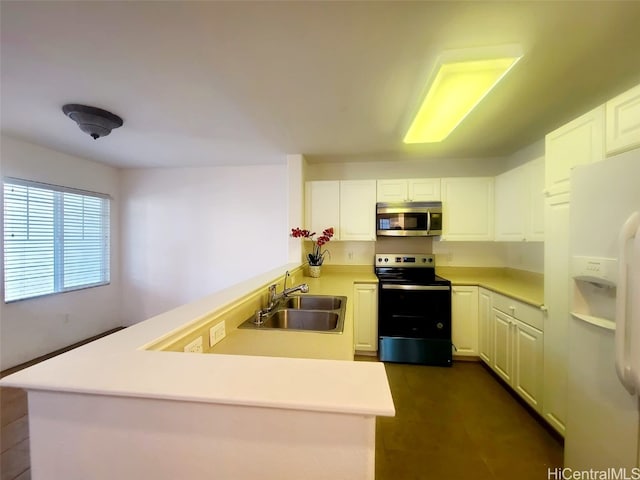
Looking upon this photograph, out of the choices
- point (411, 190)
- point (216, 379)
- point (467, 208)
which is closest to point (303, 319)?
point (216, 379)

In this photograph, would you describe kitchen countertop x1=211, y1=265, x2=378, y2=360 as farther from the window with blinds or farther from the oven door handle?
the window with blinds

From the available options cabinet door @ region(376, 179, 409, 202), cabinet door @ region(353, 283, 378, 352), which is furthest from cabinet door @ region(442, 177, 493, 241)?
cabinet door @ region(353, 283, 378, 352)

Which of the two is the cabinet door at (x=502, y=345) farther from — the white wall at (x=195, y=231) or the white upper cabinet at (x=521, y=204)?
the white wall at (x=195, y=231)

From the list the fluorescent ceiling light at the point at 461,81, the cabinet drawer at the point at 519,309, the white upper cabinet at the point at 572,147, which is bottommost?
the cabinet drawer at the point at 519,309

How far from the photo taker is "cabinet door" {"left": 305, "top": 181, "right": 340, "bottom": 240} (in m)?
3.13

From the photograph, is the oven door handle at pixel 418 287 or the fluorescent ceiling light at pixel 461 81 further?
the oven door handle at pixel 418 287

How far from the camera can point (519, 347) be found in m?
2.04

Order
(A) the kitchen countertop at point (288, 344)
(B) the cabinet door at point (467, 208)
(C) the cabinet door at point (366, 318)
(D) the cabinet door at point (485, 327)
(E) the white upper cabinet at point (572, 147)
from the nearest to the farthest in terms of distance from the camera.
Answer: (A) the kitchen countertop at point (288, 344)
(E) the white upper cabinet at point (572, 147)
(D) the cabinet door at point (485, 327)
(C) the cabinet door at point (366, 318)
(B) the cabinet door at point (467, 208)

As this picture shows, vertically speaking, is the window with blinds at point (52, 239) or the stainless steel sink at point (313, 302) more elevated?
the window with blinds at point (52, 239)

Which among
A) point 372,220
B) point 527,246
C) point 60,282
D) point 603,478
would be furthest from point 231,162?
point 603,478

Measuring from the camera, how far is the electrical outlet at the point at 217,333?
43.8 inches

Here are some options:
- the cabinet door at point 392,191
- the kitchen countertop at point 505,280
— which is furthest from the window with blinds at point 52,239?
the kitchen countertop at point 505,280

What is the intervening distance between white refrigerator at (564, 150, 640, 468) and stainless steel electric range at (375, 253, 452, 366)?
1.36 metres

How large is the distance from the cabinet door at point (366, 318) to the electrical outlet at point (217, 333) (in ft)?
6.01
